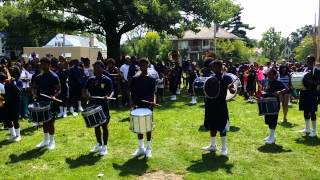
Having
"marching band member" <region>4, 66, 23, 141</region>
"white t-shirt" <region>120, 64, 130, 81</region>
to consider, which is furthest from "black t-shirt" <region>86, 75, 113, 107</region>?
"white t-shirt" <region>120, 64, 130, 81</region>

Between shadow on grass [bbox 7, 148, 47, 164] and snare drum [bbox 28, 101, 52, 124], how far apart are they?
2.50 ft

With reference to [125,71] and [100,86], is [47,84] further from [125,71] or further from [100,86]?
[125,71]

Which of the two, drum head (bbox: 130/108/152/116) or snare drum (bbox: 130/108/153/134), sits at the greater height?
drum head (bbox: 130/108/152/116)

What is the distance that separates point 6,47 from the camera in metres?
91.3

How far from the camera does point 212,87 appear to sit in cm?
1035

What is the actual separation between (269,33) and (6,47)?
53751mm

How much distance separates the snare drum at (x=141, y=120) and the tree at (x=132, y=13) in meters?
14.8

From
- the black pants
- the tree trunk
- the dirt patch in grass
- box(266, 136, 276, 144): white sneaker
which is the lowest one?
the dirt patch in grass

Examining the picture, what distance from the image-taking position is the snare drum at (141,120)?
9945 mm

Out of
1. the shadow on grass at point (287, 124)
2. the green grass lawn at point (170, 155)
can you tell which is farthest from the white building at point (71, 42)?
the green grass lawn at point (170, 155)

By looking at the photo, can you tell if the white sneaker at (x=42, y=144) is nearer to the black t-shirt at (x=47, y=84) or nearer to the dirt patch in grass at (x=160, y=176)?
the black t-shirt at (x=47, y=84)

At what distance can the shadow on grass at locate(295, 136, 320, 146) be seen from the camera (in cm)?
1203

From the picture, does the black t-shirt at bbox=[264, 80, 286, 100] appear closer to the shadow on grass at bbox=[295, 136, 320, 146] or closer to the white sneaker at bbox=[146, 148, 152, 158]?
the shadow on grass at bbox=[295, 136, 320, 146]

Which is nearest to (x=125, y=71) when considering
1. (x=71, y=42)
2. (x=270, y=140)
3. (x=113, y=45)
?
(x=270, y=140)
